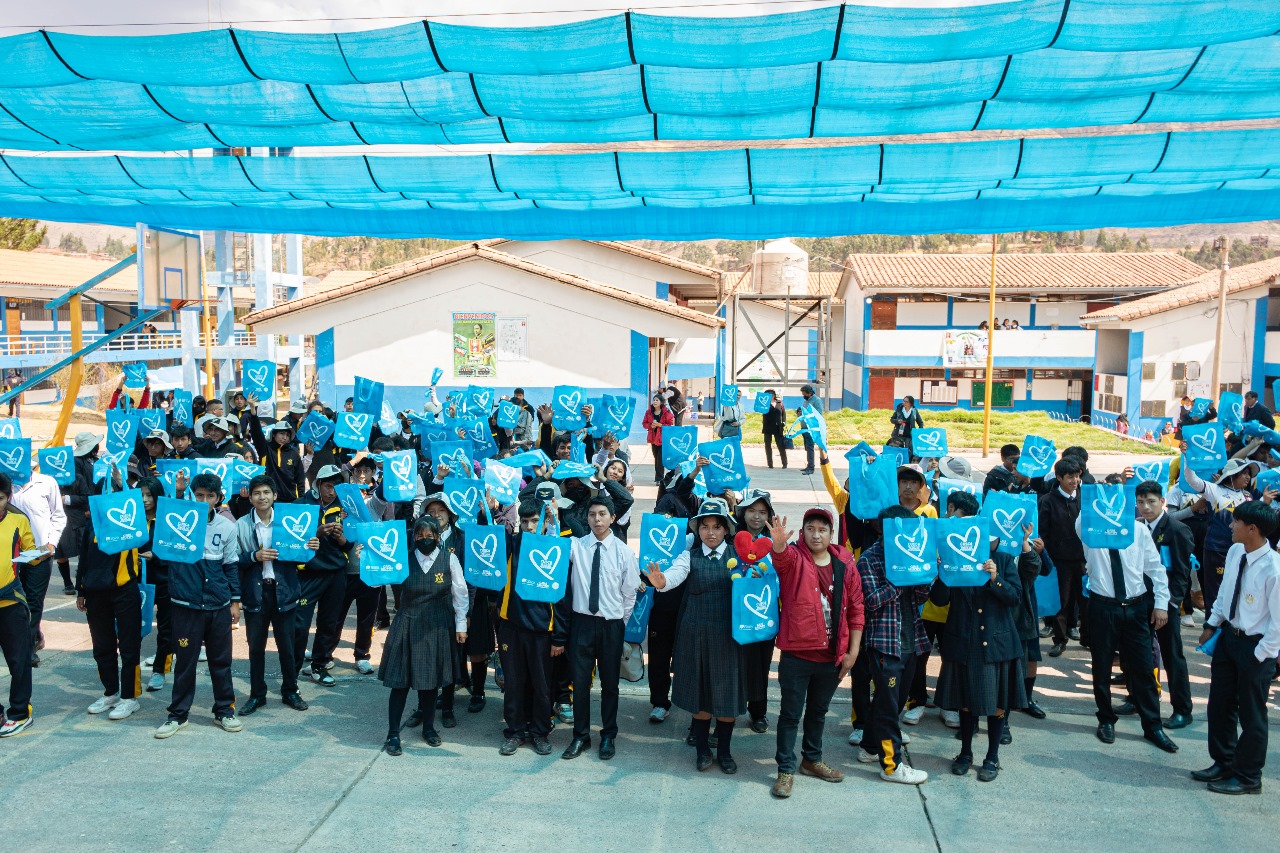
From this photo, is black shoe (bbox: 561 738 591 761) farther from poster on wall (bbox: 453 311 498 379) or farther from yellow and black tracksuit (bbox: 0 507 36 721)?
poster on wall (bbox: 453 311 498 379)

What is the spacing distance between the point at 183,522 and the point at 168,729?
134cm

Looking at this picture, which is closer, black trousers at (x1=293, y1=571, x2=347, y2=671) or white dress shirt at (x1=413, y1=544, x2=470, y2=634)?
white dress shirt at (x1=413, y1=544, x2=470, y2=634)

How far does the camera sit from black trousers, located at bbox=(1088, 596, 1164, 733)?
6.40 meters

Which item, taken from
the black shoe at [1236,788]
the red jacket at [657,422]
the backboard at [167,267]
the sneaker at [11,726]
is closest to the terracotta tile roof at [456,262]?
the backboard at [167,267]

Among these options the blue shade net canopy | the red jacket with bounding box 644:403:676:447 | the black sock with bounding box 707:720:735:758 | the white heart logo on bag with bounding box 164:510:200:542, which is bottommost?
the black sock with bounding box 707:720:735:758

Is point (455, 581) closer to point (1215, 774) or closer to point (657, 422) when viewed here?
point (1215, 774)

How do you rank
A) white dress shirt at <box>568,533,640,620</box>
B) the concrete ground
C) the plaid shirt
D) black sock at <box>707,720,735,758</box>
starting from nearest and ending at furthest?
the concrete ground
the plaid shirt
black sock at <box>707,720,735,758</box>
white dress shirt at <box>568,533,640,620</box>

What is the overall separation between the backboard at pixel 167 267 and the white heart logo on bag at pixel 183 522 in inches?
520

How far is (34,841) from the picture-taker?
5062mm

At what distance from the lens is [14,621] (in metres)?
6.46

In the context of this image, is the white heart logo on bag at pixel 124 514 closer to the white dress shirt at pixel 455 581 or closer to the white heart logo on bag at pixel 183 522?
the white heart logo on bag at pixel 183 522

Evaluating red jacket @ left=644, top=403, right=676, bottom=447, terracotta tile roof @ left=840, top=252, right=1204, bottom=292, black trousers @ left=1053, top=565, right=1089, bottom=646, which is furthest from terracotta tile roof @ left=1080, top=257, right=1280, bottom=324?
black trousers @ left=1053, top=565, right=1089, bottom=646

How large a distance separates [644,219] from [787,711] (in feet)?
17.4

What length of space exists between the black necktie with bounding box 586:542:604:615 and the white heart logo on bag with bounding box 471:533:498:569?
0.62 metres
